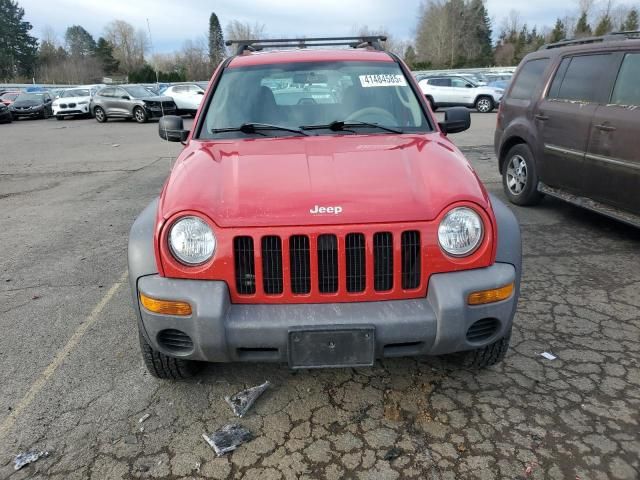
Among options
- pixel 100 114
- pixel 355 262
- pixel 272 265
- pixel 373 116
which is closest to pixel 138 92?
pixel 100 114

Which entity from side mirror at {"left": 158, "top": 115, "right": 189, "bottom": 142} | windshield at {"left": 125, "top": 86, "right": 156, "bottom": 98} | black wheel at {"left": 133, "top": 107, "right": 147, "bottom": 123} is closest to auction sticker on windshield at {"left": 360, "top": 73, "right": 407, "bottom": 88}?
side mirror at {"left": 158, "top": 115, "right": 189, "bottom": 142}

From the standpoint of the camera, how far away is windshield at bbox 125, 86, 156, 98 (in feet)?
75.5

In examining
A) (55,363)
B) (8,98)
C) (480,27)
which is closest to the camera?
(55,363)

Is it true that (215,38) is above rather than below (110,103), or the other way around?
above

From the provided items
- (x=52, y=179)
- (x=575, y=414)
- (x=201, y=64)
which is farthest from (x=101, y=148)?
(x=201, y=64)

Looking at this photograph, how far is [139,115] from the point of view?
73.9ft

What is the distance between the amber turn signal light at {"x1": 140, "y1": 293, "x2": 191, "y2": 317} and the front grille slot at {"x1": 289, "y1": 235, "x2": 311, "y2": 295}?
0.52m

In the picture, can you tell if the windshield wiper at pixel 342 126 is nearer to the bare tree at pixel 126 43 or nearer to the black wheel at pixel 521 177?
the black wheel at pixel 521 177

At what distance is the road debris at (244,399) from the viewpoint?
2.74 m

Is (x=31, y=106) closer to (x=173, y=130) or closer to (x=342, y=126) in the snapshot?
(x=173, y=130)

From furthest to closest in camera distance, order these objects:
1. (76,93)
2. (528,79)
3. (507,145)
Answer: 1. (76,93)
2. (507,145)
3. (528,79)

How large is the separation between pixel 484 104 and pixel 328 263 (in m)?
22.3

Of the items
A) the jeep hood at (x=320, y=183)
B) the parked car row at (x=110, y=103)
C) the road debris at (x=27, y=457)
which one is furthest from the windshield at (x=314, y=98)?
the parked car row at (x=110, y=103)

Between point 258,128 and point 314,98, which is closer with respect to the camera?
point 258,128
